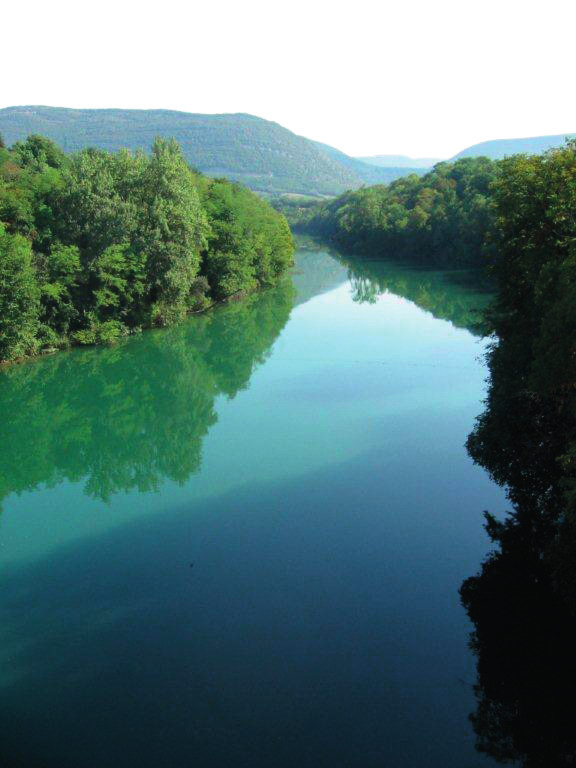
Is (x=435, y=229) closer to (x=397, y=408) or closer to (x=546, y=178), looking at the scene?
(x=397, y=408)

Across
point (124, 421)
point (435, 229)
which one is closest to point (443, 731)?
point (124, 421)

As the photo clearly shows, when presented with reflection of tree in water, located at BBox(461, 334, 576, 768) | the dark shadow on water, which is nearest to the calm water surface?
the dark shadow on water

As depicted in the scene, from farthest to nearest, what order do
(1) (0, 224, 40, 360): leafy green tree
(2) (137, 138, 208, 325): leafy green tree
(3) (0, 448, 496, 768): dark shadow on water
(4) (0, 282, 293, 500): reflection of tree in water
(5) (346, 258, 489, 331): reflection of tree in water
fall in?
1. (5) (346, 258, 489, 331): reflection of tree in water
2. (2) (137, 138, 208, 325): leafy green tree
3. (1) (0, 224, 40, 360): leafy green tree
4. (4) (0, 282, 293, 500): reflection of tree in water
5. (3) (0, 448, 496, 768): dark shadow on water

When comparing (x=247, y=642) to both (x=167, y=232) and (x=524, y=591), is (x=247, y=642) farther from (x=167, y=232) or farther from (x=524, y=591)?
(x=167, y=232)

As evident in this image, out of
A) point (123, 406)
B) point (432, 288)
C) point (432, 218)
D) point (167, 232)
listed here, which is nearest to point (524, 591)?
point (123, 406)

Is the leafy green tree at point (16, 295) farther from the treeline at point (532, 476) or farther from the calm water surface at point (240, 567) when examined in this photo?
the treeline at point (532, 476)

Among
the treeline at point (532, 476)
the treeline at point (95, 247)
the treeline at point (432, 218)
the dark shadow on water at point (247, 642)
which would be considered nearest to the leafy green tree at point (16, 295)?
the treeline at point (95, 247)

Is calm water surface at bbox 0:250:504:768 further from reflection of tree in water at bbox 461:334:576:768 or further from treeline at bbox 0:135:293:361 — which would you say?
treeline at bbox 0:135:293:361
